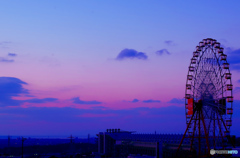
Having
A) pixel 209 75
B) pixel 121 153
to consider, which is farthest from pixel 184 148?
pixel 209 75

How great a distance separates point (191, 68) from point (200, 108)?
344 inches

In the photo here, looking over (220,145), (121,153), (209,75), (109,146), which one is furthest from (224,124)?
(109,146)

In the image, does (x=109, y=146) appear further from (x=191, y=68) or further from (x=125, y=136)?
(x=191, y=68)

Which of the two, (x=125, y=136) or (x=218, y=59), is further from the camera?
(x=125, y=136)

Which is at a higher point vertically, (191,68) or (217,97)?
(191,68)

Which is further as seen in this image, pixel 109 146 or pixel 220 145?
pixel 109 146

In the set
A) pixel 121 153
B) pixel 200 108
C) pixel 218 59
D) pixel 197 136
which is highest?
pixel 218 59

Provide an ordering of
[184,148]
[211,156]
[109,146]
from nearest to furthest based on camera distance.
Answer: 1. [211,156]
2. [184,148]
3. [109,146]

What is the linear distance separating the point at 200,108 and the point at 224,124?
561 centimetres

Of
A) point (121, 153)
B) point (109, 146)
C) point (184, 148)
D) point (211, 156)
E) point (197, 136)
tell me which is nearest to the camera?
point (211, 156)

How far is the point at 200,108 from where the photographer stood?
69125mm

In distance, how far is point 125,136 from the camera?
139125 mm

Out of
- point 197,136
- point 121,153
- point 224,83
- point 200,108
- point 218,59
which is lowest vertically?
point 121,153

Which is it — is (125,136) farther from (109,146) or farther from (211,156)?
(211,156)
